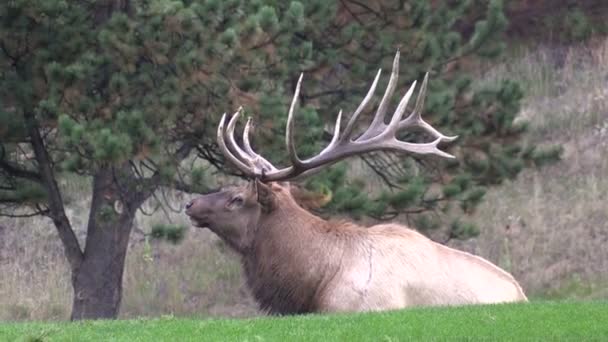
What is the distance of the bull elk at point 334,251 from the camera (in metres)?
10.7

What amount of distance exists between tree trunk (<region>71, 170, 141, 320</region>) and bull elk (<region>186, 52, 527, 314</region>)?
10.3 ft

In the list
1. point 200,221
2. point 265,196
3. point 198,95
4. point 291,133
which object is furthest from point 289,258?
point 198,95

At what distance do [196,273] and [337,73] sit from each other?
17.8ft

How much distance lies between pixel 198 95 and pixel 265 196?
2.45 metres

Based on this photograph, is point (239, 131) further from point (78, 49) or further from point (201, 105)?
point (78, 49)

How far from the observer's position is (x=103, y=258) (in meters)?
14.9

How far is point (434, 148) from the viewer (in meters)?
11.3

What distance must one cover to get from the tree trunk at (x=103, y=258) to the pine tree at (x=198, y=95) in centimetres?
2

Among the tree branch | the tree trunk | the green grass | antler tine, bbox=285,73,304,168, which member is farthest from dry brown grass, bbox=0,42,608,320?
the green grass

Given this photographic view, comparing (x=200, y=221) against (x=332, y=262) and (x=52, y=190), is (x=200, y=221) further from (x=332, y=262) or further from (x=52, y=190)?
(x=52, y=190)

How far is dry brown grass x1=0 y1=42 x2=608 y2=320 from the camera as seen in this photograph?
19.1 metres

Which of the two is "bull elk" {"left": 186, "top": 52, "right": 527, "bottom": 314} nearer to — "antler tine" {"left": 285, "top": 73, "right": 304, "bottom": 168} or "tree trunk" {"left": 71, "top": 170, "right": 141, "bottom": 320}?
"antler tine" {"left": 285, "top": 73, "right": 304, "bottom": 168}

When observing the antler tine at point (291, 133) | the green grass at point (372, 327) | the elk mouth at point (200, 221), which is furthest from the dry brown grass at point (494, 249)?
the green grass at point (372, 327)

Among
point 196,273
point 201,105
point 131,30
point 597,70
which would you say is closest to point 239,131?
point 201,105
